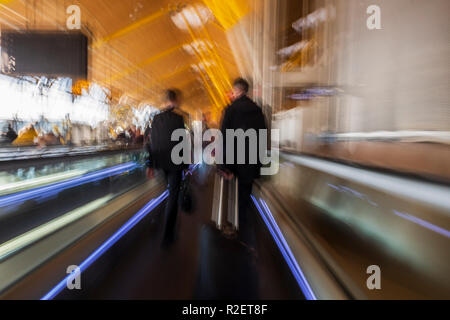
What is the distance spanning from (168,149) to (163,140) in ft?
0.38

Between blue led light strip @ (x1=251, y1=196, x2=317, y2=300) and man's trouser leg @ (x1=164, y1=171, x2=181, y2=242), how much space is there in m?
1.14

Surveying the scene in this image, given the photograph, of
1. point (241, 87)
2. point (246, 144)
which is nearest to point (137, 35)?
point (241, 87)

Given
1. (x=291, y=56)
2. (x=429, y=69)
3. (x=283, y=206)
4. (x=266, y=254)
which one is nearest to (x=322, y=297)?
(x=266, y=254)

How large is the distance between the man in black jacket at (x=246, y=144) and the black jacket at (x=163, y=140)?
1.99 feet

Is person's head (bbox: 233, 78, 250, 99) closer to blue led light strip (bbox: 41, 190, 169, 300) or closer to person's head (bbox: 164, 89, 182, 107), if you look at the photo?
person's head (bbox: 164, 89, 182, 107)

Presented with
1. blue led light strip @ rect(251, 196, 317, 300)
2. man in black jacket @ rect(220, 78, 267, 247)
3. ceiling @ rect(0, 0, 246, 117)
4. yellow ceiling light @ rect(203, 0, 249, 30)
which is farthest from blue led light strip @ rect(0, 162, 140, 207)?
yellow ceiling light @ rect(203, 0, 249, 30)

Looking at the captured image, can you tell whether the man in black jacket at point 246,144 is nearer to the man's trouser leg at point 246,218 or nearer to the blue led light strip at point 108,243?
the man's trouser leg at point 246,218

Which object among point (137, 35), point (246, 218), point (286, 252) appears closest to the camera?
point (286, 252)

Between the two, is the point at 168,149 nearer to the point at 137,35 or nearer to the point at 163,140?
the point at 163,140

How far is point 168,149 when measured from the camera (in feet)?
9.92

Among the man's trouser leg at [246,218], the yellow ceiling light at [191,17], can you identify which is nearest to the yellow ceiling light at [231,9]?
the yellow ceiling light at [191,17]

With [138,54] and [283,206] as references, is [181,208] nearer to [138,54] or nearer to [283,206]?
[283,206]

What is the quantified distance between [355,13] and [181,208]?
442 cm

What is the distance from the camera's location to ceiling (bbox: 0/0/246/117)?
7.71m
